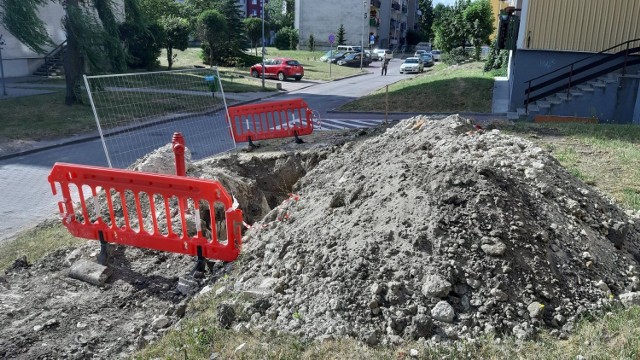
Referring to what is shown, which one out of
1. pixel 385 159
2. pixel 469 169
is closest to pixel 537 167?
Result: pixel 469 169

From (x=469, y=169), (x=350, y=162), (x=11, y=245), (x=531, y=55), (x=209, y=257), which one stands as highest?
(x=531, y=55)

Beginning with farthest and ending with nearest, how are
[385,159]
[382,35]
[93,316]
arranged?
[382,35], [385,159], [93,316]

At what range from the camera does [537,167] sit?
5738 mm

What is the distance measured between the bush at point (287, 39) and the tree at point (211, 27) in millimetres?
26224

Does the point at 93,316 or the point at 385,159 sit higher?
the point at 385,159

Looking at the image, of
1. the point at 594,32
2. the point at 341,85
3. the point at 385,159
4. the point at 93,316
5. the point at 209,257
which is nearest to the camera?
the point at 93,316

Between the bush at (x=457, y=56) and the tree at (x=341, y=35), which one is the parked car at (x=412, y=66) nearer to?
the bush at (x=457, y=56)

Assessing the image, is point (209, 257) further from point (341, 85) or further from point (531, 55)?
point (341, 85)

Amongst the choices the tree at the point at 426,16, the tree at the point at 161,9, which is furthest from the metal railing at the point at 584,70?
the tree at the point at 426,16

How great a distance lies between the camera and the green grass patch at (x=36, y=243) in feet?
21.3

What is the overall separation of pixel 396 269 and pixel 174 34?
37387 mm

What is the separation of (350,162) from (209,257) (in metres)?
3.05

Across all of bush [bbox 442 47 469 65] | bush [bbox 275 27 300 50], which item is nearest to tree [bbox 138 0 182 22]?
bush [bbox 275 27 300 50]

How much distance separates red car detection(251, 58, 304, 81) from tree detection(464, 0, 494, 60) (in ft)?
46.3
